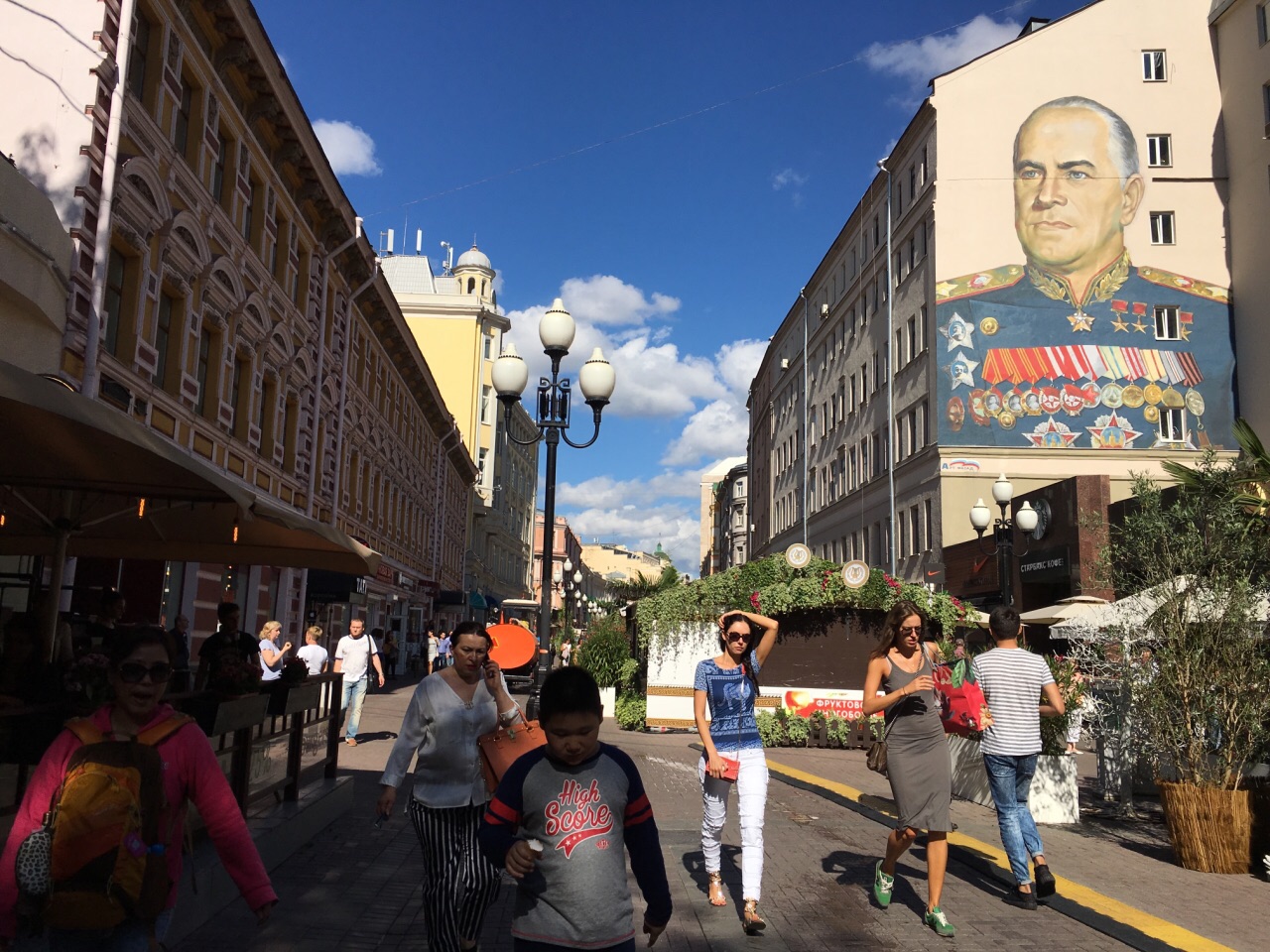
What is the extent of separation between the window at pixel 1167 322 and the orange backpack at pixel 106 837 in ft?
120

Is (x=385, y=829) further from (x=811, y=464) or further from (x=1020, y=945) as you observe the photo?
(x=811, y=464)

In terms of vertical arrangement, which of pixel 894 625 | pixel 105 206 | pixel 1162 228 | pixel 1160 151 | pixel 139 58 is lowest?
pixel 894 625

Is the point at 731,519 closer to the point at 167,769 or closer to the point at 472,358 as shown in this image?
the point at 472,358

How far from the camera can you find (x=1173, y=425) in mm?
33812

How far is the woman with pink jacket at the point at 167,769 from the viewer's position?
A: 9.87 feet

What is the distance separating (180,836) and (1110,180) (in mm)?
37409

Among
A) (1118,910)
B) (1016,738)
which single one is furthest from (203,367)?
(1118,910)

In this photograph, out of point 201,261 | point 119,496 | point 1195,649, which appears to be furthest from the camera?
point 201,261

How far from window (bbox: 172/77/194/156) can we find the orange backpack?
14689mm

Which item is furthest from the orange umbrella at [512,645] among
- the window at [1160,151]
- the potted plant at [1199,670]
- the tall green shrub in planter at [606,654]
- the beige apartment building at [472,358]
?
the beige apartment building at [472,358]

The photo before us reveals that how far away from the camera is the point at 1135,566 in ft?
32.7

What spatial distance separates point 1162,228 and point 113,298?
107ft

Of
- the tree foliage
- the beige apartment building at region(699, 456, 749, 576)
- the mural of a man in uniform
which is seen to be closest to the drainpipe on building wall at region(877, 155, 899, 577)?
A: the mural of a man in uniform

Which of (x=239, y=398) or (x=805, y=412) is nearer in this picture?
(x=239, y=398)
